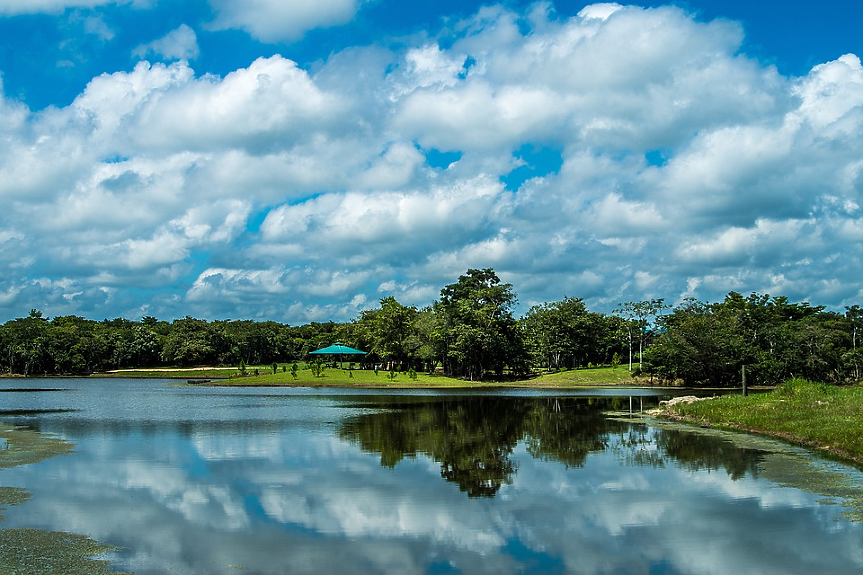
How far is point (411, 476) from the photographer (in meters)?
20.2

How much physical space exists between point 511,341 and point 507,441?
219 ft

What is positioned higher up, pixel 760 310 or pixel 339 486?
pixel 760 310

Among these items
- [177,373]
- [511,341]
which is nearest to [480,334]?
[511,341]

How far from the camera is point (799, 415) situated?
3070 centimetres

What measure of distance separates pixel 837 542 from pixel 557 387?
69598 mm

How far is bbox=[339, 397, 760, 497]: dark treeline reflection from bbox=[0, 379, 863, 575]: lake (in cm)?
16

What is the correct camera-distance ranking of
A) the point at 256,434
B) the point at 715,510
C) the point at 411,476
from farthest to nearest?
the point at 256,434 < the point at 411,476 < the point at 715,510

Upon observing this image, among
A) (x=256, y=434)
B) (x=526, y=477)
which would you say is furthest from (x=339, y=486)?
(x=256, y=434)

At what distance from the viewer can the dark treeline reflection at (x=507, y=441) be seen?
872 inches

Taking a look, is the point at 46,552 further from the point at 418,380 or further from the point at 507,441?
the point at 418,380

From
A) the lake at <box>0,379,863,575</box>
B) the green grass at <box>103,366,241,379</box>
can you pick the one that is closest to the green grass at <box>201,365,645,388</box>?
the green grass at <box>103,366,241,379</box>

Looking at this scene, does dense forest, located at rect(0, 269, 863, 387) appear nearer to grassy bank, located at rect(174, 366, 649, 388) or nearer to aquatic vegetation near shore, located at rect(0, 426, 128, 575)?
grassy bank, located at rect(174, 366, 649, 388)

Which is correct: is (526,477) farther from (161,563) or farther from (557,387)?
(557,387)

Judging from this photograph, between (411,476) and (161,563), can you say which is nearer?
(161,563)
